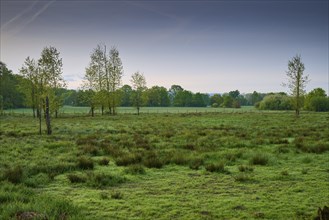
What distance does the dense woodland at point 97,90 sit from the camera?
88.9ft

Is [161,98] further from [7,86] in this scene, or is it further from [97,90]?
[97,90]

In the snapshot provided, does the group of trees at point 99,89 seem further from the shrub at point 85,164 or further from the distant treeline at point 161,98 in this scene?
the shrub at point 85,164

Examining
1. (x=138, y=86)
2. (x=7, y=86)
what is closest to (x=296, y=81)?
(x=138, y=86)

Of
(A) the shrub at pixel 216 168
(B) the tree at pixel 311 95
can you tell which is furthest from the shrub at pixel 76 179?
(B) the tree at pixel 311 95

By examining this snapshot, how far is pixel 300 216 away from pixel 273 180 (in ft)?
11.4

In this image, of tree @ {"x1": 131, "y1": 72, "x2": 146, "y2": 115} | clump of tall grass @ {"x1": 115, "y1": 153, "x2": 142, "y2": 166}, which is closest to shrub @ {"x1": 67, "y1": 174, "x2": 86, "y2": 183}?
clump of tall grass @ {"x1": 115, "y1": 153, "x2": 142, "y2": 166}

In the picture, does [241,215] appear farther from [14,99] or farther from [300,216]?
[14,99]

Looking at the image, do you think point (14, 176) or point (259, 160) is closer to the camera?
point (14, 176)

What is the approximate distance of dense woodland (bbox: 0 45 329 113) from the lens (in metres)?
27.1

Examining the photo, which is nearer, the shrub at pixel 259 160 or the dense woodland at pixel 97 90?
the shrub at pixel 259 160

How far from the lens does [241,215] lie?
6746 mm

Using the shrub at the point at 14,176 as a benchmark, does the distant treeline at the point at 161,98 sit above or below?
above

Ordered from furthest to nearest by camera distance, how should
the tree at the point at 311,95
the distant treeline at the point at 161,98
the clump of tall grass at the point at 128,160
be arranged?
1. the tree at the point at 311,95
2. the distant treeline at the point at 161,98
3. the clump of tall grass at the point at 128,160

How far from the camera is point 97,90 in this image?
5816 cm
